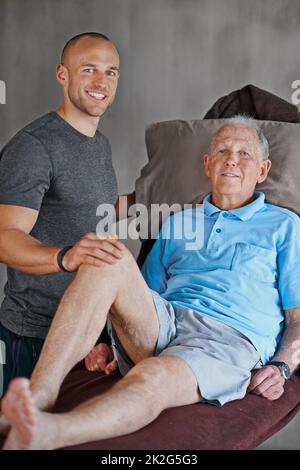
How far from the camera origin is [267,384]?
1.89 metres

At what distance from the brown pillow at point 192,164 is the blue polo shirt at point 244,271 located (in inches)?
4.5

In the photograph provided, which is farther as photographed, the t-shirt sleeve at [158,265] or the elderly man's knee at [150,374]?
the t-shirt sleeve at [158,265]

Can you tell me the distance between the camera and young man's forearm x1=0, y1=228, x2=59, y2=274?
5.97 ft

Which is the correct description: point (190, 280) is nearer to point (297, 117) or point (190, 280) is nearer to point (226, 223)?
point (226, 223)

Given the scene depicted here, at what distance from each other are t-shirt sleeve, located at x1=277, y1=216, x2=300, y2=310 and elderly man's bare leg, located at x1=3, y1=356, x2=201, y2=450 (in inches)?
16.9

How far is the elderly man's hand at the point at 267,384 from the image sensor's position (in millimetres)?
1887

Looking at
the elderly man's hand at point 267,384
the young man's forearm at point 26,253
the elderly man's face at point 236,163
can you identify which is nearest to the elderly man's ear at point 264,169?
the elderly man's face at point 236,163

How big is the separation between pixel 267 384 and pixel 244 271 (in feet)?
1.08

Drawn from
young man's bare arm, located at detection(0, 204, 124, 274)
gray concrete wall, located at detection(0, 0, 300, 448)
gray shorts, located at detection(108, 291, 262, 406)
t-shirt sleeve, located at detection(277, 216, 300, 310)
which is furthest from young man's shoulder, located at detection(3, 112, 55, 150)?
gray concrete wall, located at detection(0, 0, 300, 448)

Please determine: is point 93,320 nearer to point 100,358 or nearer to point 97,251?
point 97,251

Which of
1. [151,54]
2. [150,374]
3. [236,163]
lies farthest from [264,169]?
[151,54]

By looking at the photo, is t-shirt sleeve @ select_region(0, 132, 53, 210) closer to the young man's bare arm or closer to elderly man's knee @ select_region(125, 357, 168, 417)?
the young man's bare arm

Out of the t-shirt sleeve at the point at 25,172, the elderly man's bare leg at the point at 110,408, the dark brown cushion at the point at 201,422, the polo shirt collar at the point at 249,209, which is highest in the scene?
the t-shirt sleeve at the point at 25,172

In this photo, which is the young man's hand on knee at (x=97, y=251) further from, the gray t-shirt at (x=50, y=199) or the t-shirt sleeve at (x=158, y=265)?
the t-shirt sleeve at (x=158, y=265)
